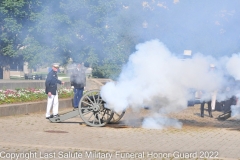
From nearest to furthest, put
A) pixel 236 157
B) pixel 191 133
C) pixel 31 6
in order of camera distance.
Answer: pixel 236 157, pixel 191 133, pixel 31 6

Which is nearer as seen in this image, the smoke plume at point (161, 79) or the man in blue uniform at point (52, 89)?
the smoke plume at point (161, 79)

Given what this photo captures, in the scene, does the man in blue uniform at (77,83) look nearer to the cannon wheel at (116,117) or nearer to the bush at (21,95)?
the bush at (21,95)

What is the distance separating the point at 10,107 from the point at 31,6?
309cm

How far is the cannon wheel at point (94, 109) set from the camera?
44.2 feet

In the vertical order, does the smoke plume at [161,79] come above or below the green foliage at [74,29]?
below

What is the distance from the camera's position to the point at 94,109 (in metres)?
13.5

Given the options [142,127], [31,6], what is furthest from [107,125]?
[31,6]

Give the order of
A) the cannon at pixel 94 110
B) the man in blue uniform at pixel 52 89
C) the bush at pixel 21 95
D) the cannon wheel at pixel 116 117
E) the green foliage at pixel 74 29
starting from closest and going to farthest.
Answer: the cannon at pixel 94 110, the cannon wheel at pixel 116 117, the green foliage at pixel 74 29, the man in blue uniform at pixel 52 89, the bush at pixel 21 95

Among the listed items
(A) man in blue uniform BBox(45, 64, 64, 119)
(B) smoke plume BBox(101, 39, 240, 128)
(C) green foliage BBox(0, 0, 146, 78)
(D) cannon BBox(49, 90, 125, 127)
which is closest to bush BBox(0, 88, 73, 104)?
(C) green foliage BBox(0, 0, 146, 78)

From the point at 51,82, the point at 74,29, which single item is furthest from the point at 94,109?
the point at 74,29

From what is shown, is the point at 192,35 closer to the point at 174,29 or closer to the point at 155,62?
the point at 174,29

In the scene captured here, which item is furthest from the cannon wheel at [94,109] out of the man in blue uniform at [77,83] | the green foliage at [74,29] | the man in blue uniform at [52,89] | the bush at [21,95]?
the man in blue uniform at [77,83]

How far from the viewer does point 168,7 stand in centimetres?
1361

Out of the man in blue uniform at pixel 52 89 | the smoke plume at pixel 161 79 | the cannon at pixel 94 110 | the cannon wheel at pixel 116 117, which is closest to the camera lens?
the smoke plume at pixel 161 79
